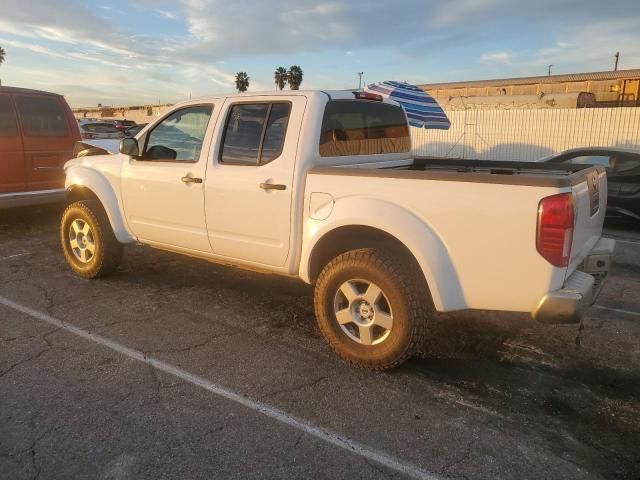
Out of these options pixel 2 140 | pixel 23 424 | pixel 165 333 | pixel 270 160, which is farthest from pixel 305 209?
pixel 2 140

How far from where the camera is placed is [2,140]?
7.07 metres

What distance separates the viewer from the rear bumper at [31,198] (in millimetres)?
7156

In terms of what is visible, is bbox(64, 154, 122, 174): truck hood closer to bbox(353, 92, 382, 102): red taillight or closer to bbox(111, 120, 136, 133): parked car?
bbox(353, 92, 382, 102): red taillight

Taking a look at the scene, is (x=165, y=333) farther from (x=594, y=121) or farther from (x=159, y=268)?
(x=594, y=121)

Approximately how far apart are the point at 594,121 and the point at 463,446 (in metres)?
17.7

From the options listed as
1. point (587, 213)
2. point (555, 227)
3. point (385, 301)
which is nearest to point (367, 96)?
point (385, 301)

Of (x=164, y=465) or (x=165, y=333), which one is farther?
(x=165, y=333)

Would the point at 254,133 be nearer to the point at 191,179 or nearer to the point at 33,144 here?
the point at 191,179

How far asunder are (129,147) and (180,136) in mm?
522

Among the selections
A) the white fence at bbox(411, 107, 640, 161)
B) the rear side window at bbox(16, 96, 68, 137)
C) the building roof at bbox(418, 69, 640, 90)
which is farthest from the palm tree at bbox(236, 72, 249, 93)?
the rear side window at bbox(16, 96, 68, 137)

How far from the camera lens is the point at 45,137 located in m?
7.57

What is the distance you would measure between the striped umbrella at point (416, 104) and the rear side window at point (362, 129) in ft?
18.1

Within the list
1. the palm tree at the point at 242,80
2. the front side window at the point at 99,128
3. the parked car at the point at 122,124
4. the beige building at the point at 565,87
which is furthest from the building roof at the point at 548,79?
the palm tree at the point at 242,80

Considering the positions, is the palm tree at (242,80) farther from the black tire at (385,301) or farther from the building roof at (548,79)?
the black tire at (385,301)
